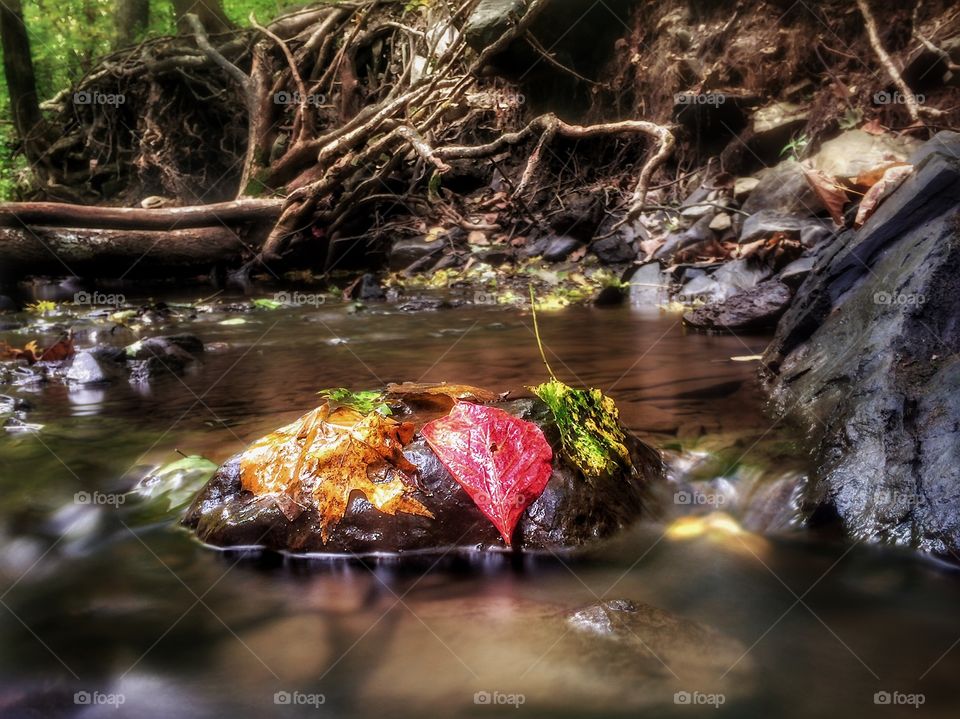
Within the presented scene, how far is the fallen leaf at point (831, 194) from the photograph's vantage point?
268 inches

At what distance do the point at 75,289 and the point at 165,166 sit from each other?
203 inches

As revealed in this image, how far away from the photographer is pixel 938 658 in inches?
69.4

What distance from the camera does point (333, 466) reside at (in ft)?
7.79

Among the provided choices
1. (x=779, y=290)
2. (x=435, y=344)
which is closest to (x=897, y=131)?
(x=779, y=290)

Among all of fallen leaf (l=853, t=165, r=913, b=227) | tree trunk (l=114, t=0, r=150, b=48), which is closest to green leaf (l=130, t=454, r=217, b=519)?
fallen leaf (l=853, t=165, r=913, b=227)

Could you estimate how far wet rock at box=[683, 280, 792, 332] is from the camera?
5.63m

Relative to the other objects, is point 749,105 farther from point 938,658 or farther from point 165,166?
point 165,166

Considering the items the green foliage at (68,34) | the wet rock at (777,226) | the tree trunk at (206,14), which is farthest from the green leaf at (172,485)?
the green foliage at (68,34)

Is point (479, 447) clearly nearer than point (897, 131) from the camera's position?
Yes
